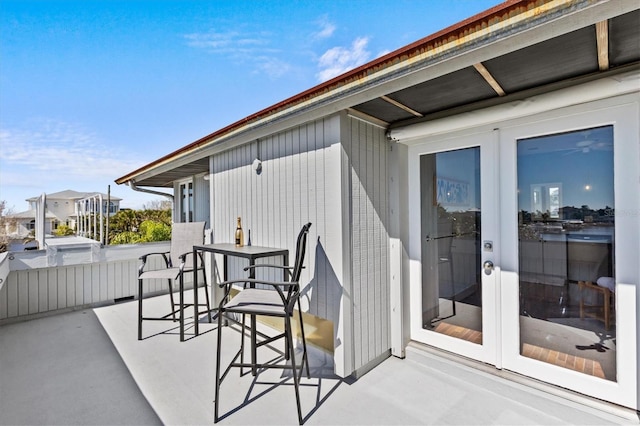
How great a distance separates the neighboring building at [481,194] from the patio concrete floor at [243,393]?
0.17 meters

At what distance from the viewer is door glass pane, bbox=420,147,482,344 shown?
262cm

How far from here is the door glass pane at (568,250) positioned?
205cm

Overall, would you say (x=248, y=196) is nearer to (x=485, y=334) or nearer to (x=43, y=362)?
(x=43, y=362)

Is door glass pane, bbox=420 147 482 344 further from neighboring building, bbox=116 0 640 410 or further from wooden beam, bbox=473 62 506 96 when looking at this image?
wooden beam, bbox=473 62 506 96

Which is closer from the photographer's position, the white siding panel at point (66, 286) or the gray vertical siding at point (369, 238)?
the gray vertical siding at point (369, 238)

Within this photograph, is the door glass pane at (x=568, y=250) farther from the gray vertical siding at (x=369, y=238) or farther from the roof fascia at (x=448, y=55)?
the roof fascia at (x=448, y=55)

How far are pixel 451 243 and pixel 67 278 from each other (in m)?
5.56

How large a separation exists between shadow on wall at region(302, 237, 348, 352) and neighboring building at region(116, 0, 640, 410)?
0.02m

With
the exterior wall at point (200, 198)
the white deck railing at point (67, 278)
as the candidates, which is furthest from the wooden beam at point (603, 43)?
the exterior wall at point (200, 198)

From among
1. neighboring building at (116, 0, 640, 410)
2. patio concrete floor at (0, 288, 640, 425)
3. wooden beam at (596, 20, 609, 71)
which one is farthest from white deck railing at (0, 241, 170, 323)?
wooden beam at (596, 20, 609, 71)

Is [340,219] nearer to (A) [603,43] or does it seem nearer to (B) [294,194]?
(B) [294,194]

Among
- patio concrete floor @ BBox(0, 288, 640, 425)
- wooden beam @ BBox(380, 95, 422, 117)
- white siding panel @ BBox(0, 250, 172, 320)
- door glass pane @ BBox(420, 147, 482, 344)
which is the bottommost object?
patio concrete floor @ BBox(0, 288, 640, 425)

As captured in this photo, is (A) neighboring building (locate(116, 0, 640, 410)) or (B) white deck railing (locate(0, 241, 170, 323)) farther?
(B) white deck railing (locate(0, 241, 170, 323))

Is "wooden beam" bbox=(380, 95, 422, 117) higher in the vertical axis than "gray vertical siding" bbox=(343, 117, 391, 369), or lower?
higher
